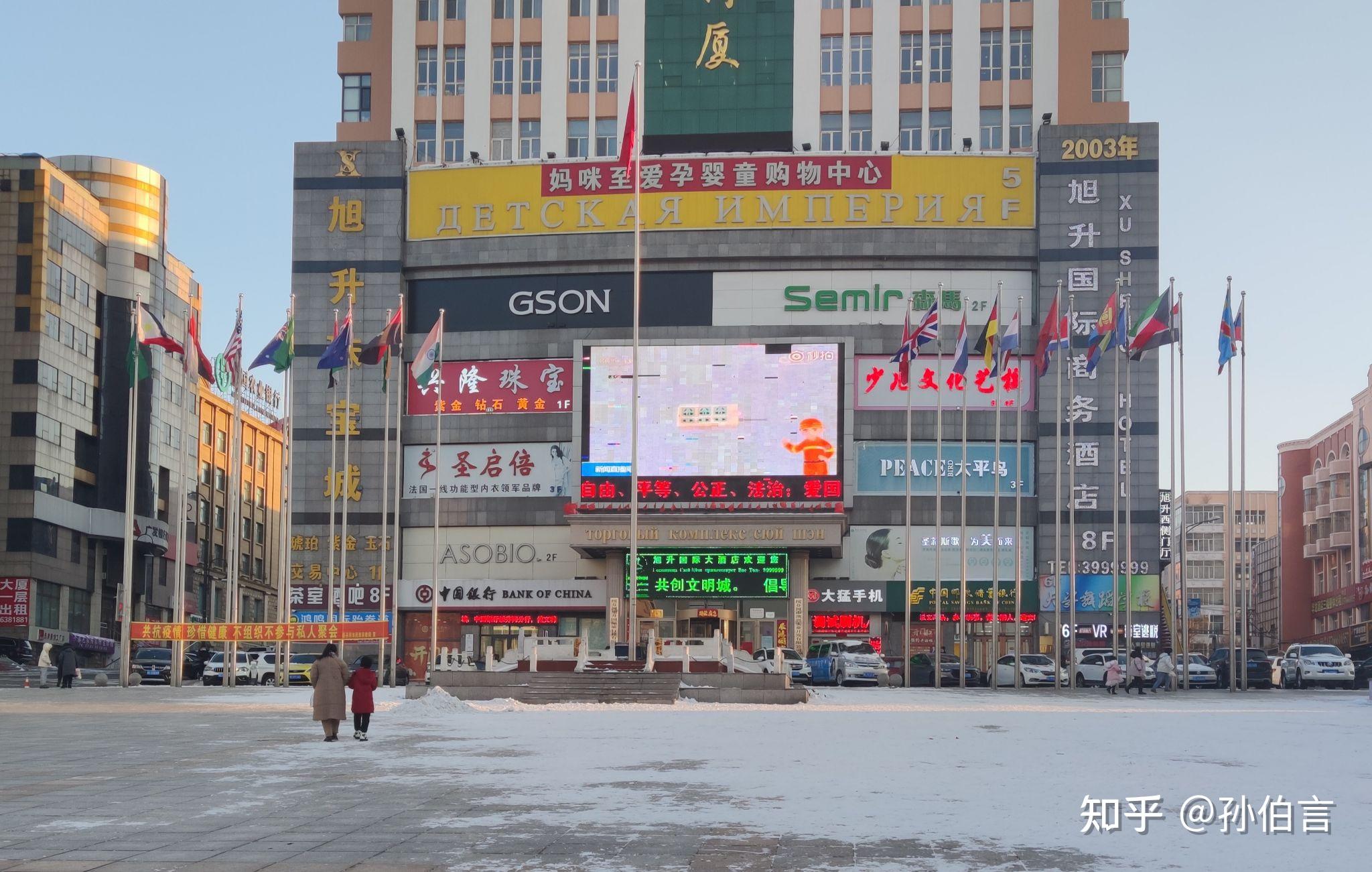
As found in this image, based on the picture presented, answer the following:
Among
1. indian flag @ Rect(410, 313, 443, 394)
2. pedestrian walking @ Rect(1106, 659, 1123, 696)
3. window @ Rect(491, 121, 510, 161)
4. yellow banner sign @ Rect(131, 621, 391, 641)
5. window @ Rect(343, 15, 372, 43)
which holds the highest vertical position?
window @ Rect(343, 15, 372, 43)

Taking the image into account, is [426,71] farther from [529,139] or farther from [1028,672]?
[1028,672]

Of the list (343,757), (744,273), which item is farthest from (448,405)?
(343,757)

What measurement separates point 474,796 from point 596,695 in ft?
78.7

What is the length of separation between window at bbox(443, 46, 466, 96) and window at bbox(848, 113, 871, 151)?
747 inches

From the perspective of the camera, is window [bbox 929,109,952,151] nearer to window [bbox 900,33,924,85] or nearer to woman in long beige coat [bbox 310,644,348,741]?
window [bbox 900,33,924,85]

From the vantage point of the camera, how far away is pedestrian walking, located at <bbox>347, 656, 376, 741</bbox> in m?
26.8

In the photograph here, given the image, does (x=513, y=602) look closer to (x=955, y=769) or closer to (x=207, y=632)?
(x=207, y=632)

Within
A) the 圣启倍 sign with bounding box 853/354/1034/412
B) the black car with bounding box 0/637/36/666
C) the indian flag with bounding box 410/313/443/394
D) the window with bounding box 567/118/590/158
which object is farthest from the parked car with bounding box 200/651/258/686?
the window with bounding box 567/118/590/158

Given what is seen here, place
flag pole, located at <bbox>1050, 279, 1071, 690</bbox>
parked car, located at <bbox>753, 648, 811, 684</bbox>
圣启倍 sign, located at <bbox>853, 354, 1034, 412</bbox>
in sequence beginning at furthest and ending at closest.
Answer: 1. 圣启倍 sign, located at <bbox>853, 354, 1034, 412</bbox>
2. flag pole, located at <bbox>1050, 279, 1071, 690</bbox>
3. parked car, located at <bbox>753, 648, 811, 684</bbox>

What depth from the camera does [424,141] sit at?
7938 centimetres

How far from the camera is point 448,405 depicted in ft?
246

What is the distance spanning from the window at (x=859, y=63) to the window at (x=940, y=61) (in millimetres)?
2882

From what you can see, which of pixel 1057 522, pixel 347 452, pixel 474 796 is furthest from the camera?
pixel 347 452

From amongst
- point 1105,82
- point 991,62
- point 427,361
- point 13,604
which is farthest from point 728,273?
point 13,604
